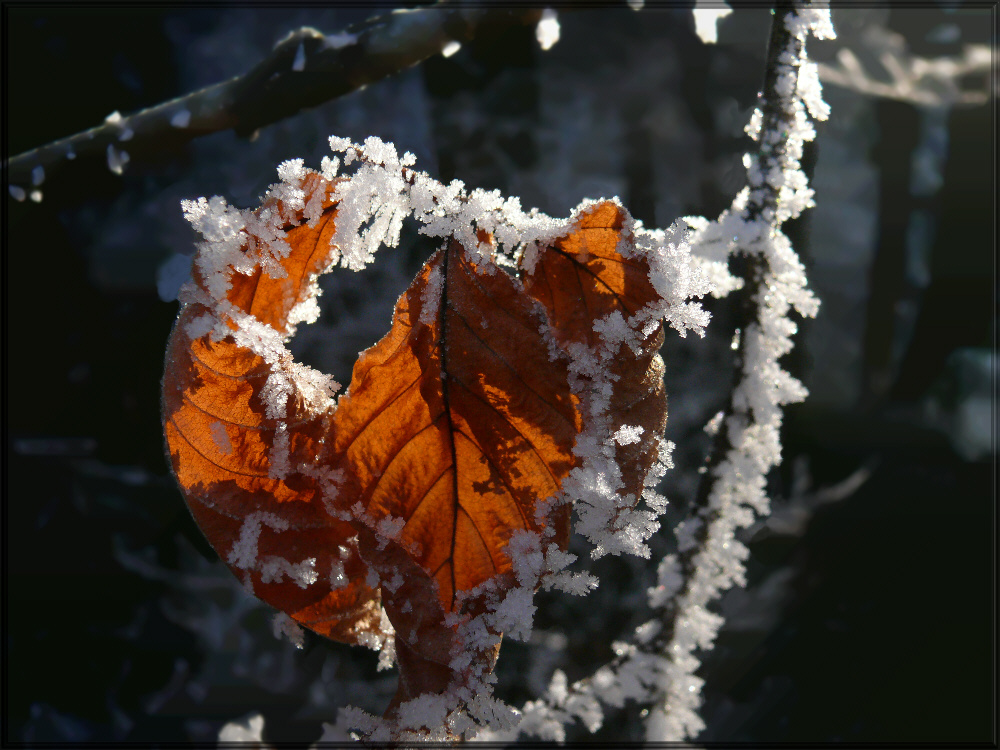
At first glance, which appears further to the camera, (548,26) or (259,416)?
(548,26)

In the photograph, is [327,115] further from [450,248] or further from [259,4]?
[450,248]

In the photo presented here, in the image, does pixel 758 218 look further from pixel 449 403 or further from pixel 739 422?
pixel 449 403

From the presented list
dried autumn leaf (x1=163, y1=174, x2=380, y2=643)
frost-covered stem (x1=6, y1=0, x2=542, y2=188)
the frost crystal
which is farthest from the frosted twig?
dried autumn leaf (x1=163, y1=174, x2=380, y2=643)

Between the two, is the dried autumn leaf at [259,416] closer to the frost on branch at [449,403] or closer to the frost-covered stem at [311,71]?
the frost on branch at [449,403]

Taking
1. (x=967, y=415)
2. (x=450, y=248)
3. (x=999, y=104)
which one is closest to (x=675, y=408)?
(x=450, y=248)

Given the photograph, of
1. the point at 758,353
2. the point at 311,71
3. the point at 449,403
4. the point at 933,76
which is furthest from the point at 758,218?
the point at 933,76

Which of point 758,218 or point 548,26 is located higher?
point 548,26

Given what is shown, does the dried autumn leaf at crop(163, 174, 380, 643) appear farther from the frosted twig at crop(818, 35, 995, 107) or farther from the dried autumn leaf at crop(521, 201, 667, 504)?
the frosted twig at crop(818, 35, 995, 107)
